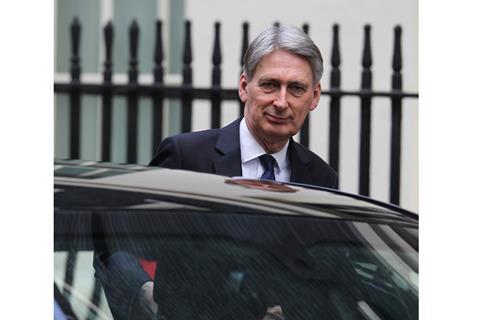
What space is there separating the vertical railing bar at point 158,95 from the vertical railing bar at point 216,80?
0.95 ft

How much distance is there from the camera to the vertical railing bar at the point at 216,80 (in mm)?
6938

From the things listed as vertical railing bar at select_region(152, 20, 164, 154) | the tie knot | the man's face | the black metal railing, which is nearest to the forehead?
the man's face

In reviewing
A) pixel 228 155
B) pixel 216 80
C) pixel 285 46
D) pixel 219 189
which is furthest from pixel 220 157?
pixel 216 80

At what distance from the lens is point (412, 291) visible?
8.11 feet

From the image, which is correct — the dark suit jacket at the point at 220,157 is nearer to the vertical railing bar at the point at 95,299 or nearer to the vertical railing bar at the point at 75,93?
the vertical railing bar at the point at 95,299

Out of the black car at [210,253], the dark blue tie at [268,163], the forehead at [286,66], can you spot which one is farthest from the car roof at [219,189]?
the forehead at [286,66]

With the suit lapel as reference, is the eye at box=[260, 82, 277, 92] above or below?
above

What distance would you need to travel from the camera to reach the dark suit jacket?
136 inches

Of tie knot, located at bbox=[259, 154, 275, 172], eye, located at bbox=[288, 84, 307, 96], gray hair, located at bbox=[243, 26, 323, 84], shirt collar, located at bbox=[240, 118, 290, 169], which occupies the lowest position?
tie knot, located at bbox=[259, 154, 275, 172]

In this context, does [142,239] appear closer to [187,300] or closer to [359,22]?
[187,300]

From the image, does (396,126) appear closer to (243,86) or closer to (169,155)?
(243,86)

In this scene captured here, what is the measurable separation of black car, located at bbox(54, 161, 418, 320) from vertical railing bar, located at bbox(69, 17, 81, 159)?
4.55 metres

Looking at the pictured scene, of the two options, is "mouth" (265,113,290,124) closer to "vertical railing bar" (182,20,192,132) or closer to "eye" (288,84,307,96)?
"eye" (288,84,307,96)
